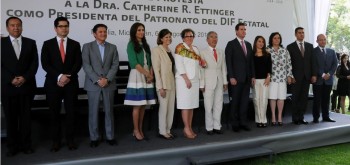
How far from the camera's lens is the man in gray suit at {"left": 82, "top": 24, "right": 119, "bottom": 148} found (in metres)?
3.32

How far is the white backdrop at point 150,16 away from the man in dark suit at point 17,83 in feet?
3.37

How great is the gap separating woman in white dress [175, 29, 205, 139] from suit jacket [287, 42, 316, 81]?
156cm

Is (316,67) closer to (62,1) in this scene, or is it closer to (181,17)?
(181,17)

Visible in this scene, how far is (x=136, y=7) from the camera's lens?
465cm

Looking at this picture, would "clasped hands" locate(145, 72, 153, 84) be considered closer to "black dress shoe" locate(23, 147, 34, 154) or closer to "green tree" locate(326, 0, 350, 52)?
"black dress shoe" locate(23, 147, 34, 154)

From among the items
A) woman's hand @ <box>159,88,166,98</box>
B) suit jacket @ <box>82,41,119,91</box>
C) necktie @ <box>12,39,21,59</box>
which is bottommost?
woman's hand @ <box>159,88,166,98</box>

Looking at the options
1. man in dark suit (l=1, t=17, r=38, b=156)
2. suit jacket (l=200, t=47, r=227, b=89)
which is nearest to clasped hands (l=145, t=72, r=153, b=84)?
suit jacket (l=200, t=47, r=227, b=89)

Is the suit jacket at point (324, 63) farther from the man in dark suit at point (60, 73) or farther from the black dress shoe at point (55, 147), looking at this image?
the black dress shoe at point (55, 147)

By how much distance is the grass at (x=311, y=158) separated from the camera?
3635 millimetres

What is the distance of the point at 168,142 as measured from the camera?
3.54 m

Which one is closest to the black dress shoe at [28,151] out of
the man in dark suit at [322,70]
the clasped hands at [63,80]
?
the clasped hands at [63,80]

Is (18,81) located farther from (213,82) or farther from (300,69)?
(300,69)

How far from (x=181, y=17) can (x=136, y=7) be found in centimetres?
77

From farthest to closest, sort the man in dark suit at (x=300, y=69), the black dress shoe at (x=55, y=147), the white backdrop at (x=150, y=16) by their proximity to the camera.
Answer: the man in dark suit at (x=300, y=69) < the white backdrop at (x=150, y=16) < the black dress shoe at (x=55, y=147)
